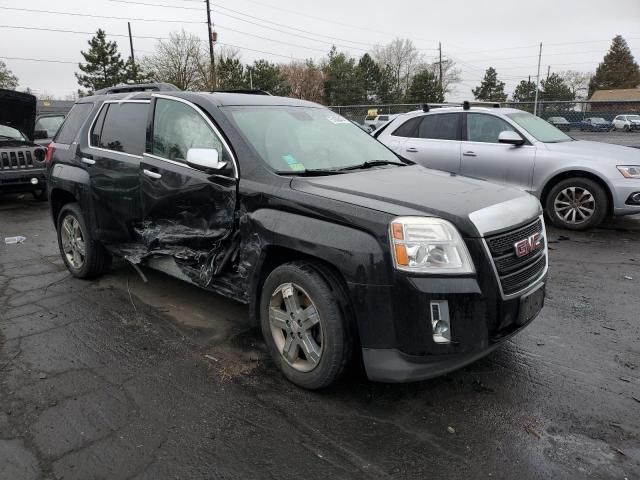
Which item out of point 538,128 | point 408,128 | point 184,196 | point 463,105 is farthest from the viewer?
point 408,128

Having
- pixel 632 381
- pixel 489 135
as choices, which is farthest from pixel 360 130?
pixel 489 135

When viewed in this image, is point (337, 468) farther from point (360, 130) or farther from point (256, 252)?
point (360, 130)

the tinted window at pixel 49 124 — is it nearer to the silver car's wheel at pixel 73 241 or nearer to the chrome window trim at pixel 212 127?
the silver car's wheel at pixel 73 241

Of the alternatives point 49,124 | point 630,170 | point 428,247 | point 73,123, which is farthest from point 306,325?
point 49,124

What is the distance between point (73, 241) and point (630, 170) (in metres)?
7.09

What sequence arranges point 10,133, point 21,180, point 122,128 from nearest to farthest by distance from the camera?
point 122,128, point 21,180, point 10,133

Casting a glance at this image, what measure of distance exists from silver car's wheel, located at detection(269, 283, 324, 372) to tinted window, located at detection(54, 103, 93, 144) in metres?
3.28

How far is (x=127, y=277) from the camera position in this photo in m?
5.40

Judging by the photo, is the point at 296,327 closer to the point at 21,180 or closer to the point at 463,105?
the point at 463,105

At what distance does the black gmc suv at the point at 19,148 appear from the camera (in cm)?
932

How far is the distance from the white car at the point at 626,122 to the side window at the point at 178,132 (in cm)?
1681

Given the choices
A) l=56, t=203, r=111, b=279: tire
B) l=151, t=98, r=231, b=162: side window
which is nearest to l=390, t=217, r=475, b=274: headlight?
l=151, t=98, r=231, b=162: side window

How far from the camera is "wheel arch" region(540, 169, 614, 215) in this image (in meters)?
7.01

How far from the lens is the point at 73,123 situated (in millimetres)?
5293
